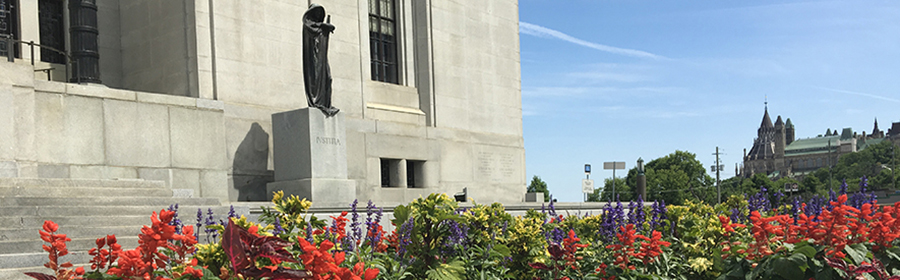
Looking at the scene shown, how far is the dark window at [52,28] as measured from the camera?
52.5 ft

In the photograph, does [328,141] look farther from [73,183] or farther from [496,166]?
[496,166]

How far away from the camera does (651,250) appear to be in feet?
17.8

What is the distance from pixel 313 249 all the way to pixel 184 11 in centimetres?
1432

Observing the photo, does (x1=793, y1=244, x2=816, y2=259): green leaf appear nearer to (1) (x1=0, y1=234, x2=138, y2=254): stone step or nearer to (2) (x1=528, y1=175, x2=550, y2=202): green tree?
(1) (x1=0, y1=234, x2=138, y2=254): stone step

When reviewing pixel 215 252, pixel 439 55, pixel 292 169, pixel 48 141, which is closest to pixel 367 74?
pixel 439 55

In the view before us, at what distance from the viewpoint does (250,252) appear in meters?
2.70

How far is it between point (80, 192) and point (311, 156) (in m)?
4.91

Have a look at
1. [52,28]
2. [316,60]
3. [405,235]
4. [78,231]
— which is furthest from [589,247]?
[52,28]

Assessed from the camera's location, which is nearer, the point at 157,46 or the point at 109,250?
the point at 109,250

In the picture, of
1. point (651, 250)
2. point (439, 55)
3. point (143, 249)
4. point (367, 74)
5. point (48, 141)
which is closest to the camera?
point (143, 249)

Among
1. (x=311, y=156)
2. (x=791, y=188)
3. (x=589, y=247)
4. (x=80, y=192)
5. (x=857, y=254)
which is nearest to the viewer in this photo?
(x=857, y=254)

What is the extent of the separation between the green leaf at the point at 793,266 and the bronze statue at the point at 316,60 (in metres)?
11.8

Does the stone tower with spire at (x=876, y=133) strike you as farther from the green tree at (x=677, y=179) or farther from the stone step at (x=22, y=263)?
the stone step at (x=22, y=263)

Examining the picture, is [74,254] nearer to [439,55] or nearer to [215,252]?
[215,252]
